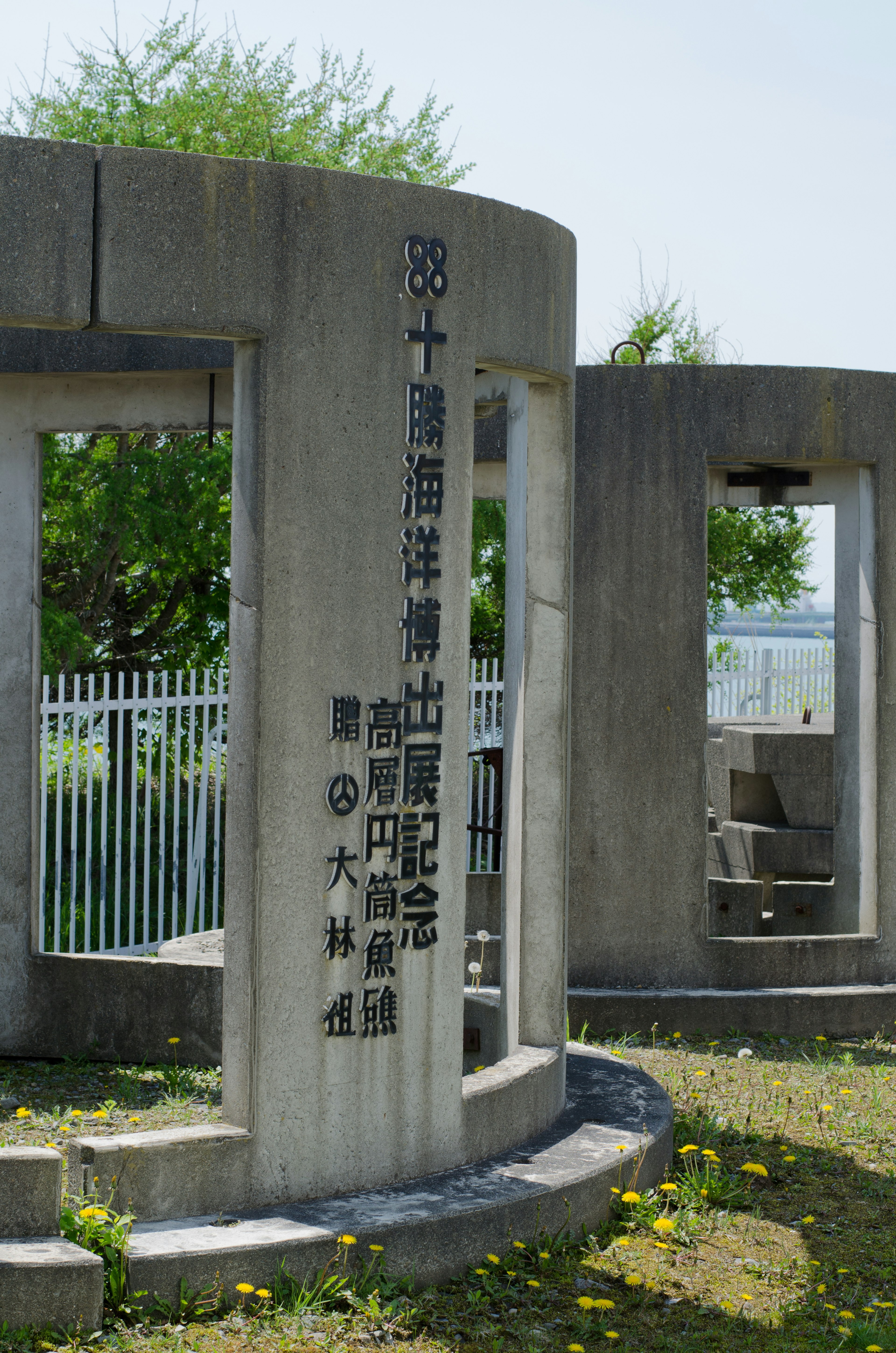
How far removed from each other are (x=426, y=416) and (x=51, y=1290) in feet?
9.19

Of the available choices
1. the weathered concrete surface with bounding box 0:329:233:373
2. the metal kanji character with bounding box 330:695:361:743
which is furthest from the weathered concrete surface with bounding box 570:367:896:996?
the metal kanji character with bounding box 330:695:361:743

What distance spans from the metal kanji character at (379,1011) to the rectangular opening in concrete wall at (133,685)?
435 centimetres

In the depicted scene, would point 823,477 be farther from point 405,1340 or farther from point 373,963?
point 405,1340

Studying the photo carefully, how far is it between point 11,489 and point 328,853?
3470 mm

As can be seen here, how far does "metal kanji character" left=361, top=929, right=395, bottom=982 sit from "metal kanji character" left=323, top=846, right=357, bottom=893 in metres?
→ 0.19

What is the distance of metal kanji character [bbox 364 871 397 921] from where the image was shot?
15.3 feet

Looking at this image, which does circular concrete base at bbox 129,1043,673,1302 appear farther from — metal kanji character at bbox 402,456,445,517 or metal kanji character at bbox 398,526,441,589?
metal kanji character at bbox 402,456,445,517

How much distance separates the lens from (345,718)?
15.1 feet

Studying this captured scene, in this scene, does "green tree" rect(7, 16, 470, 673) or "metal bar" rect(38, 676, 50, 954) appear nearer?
"metal bar" rect(38, 676, 50, 954)

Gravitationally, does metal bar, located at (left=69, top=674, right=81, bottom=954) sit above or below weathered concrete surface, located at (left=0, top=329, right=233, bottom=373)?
below

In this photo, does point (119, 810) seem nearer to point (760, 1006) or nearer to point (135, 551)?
point (760, 1006)

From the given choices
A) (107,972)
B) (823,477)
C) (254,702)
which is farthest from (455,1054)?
(823,477)

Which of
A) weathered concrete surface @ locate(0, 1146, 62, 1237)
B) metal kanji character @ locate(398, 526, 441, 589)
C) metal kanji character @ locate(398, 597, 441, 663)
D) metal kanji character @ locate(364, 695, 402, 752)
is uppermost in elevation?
metal kanji character @ locate(398, 526, 441, 589)

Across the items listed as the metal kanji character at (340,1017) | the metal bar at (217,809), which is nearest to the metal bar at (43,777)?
the metal bar at (217,809)
